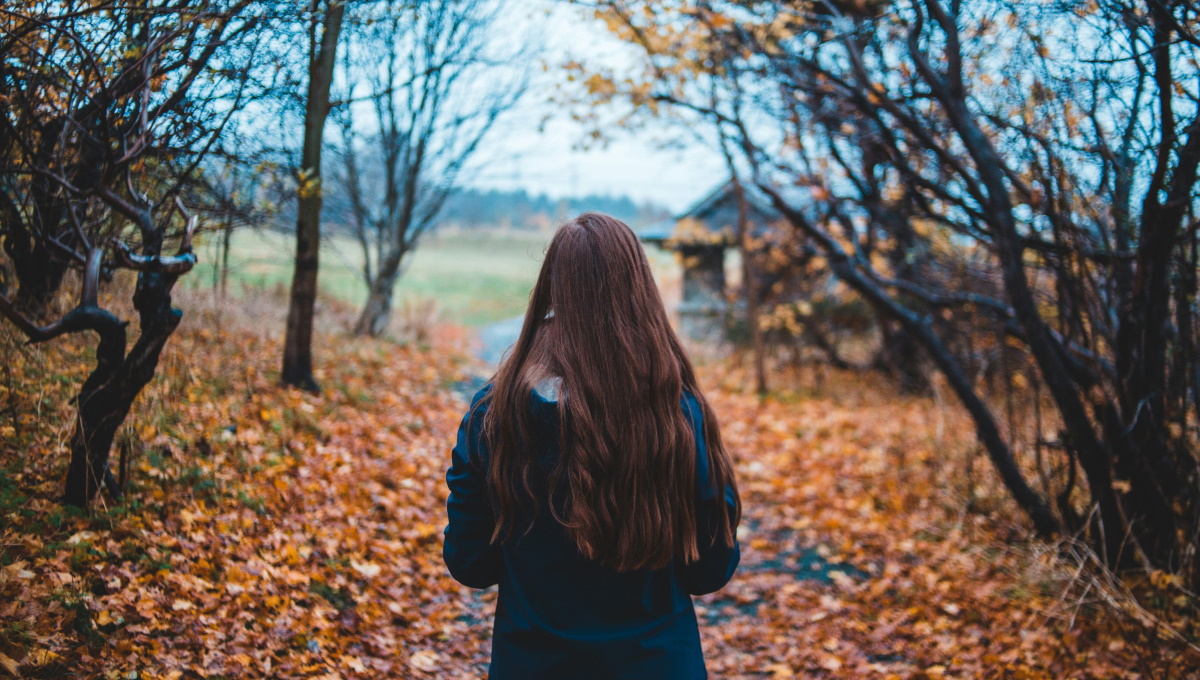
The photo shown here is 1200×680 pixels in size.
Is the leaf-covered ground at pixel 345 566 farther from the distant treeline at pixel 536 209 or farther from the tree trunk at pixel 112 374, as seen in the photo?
the distant treeline at pixel 536 209

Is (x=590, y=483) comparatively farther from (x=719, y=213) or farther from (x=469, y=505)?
(x=719, y=213)

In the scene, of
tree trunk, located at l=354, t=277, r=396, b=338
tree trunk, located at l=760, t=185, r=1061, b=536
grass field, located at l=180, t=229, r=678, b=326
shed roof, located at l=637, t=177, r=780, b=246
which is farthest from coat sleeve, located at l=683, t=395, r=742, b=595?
shed roof, located at l=637, t=177, r=780, b=246

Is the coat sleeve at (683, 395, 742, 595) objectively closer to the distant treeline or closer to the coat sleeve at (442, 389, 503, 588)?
the coat sleeve at (442, 389, 503, 588)

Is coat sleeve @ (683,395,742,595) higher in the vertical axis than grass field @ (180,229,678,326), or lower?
lower

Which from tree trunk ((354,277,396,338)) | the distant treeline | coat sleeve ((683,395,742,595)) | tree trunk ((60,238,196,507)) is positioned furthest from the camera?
the distant treeline

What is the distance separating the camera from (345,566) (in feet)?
15.1

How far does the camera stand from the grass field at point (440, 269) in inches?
285

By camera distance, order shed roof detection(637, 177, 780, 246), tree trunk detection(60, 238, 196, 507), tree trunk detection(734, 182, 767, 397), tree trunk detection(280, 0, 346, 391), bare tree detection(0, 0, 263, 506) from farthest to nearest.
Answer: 1. shed roof detection(637, 177, 780, 246)
2. tree trunk detection(734, 182, 767, 397)
3. tree trunk detection(280, 0, 346, 391)
4. tree trunk detection(60, 238, 196, 507)
5. bare tree detection(0, 0, 263, 506)

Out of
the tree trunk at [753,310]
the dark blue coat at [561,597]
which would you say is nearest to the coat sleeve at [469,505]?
the dark blue coat at [561,597]

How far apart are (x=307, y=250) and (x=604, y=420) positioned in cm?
651

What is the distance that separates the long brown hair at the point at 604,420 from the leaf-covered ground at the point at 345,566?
2.25m

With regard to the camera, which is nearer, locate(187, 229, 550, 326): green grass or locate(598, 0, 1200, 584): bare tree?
locate(598, 0, 1200, 584): bare tree

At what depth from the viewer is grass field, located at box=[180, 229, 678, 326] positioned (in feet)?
23.7

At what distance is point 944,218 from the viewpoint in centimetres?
628
